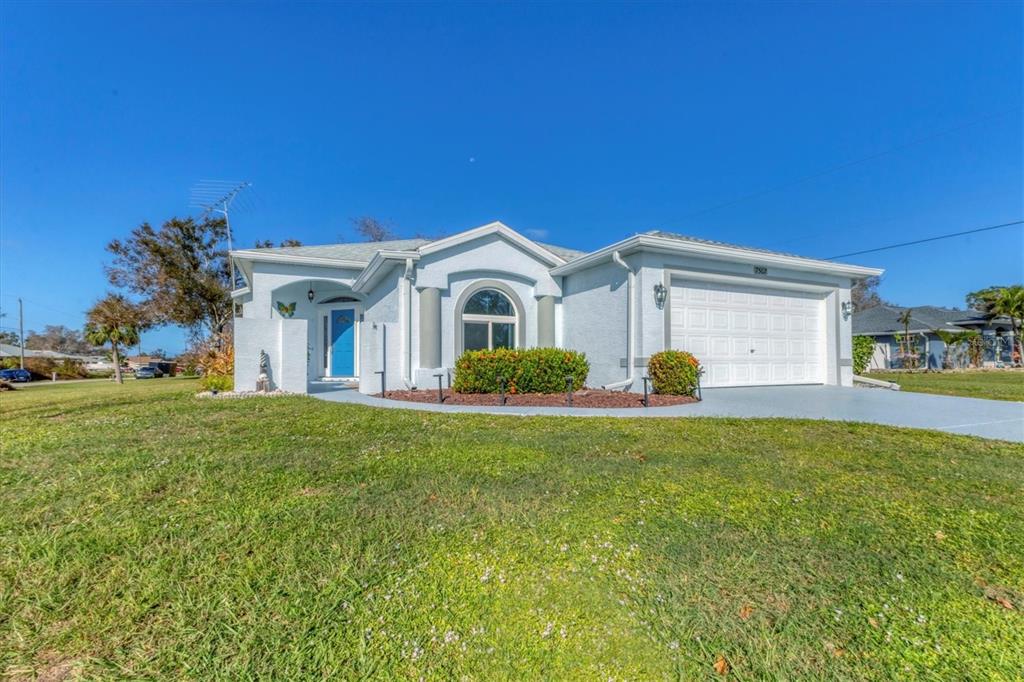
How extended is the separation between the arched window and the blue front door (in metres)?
5.31

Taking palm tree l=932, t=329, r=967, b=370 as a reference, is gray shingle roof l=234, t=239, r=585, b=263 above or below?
above

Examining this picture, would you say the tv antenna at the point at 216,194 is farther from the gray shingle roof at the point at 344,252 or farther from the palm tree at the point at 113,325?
the palm tree at the point at 113,325

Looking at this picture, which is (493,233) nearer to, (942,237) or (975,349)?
(942,237)

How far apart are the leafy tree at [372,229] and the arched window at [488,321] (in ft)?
79.6

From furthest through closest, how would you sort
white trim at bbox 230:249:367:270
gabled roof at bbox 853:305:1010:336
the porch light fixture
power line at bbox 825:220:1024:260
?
gabled roof at bbox 853:305:1010:336, power line at bbox 825:220:1024:260, white trim at bbox 230:249:367:270, the porch light fixture

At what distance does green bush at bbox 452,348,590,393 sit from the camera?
381 inches

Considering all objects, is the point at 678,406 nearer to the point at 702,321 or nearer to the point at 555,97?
the point at 702,321

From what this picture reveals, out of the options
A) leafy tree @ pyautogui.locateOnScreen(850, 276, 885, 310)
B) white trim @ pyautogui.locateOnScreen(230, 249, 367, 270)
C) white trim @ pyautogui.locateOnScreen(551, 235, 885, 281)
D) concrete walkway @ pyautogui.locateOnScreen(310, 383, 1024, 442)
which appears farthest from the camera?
leafy tree @ pyautogui.locateOnScreen(850, 276, 885, 310)

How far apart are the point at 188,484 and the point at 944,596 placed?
5.15 meters

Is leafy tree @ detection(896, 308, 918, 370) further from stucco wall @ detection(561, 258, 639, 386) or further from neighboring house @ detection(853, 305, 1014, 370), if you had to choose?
stucco wall @ detection(561, 258, 639, 386)

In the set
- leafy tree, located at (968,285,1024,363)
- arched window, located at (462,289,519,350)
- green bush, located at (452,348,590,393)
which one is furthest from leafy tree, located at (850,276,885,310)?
green bush, located at (452,348,590,393)

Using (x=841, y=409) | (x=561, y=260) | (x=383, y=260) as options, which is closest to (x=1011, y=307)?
(x=841, y=409)

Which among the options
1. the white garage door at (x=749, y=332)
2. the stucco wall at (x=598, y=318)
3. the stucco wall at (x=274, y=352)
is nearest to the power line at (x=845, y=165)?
the white garage door at (x=749, y=332)

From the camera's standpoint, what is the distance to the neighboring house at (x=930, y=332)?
2678cm
